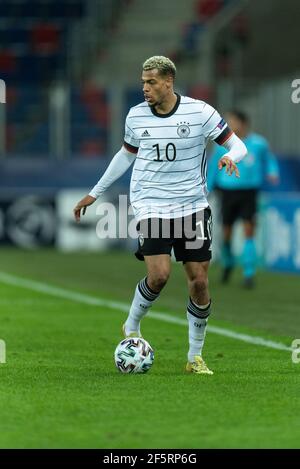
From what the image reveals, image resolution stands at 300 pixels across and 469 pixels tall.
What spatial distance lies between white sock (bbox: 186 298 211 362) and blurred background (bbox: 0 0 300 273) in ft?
37.7

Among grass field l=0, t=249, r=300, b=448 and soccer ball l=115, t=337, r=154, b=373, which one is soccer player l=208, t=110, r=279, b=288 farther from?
soccer ball l=115, t=337, r=154, b=373

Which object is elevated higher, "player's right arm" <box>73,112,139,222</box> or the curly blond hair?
the curly blond hair

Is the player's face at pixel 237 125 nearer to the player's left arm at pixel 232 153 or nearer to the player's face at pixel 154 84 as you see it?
the player's left arm at pixel 232 153

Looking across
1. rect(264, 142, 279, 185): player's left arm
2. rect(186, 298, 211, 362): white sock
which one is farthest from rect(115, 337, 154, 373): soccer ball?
rect(264, 142, 279, 185): player's left arm

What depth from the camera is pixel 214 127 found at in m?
8.70

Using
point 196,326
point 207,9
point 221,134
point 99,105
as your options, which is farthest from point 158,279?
point 207,9

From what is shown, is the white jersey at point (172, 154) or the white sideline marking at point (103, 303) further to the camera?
the white sideline marking at point (103, 303)

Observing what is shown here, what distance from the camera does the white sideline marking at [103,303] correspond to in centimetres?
A: 1068

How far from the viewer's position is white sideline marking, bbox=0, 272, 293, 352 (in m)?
10.7

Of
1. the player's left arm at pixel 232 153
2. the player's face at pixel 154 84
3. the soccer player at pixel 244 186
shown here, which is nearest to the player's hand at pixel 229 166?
the player's left arm at pixel 232 153

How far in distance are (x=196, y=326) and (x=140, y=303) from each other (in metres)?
0.43

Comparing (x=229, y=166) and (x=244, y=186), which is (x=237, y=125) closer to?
(x=244, y=186)

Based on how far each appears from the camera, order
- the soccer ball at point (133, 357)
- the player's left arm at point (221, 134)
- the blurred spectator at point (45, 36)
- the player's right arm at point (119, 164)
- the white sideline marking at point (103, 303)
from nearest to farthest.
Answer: the soccer ball at point (133, 357) → the player's left arm at point (221, 134) → the player's right arm at point (119, 164) → the white sideline marking at point (103, 303) → the blurred spectator at point (45, 36)

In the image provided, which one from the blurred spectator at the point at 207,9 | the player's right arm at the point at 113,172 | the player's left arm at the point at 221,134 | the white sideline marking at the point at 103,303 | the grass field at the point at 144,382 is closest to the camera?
the grass field at the point at 144,382
